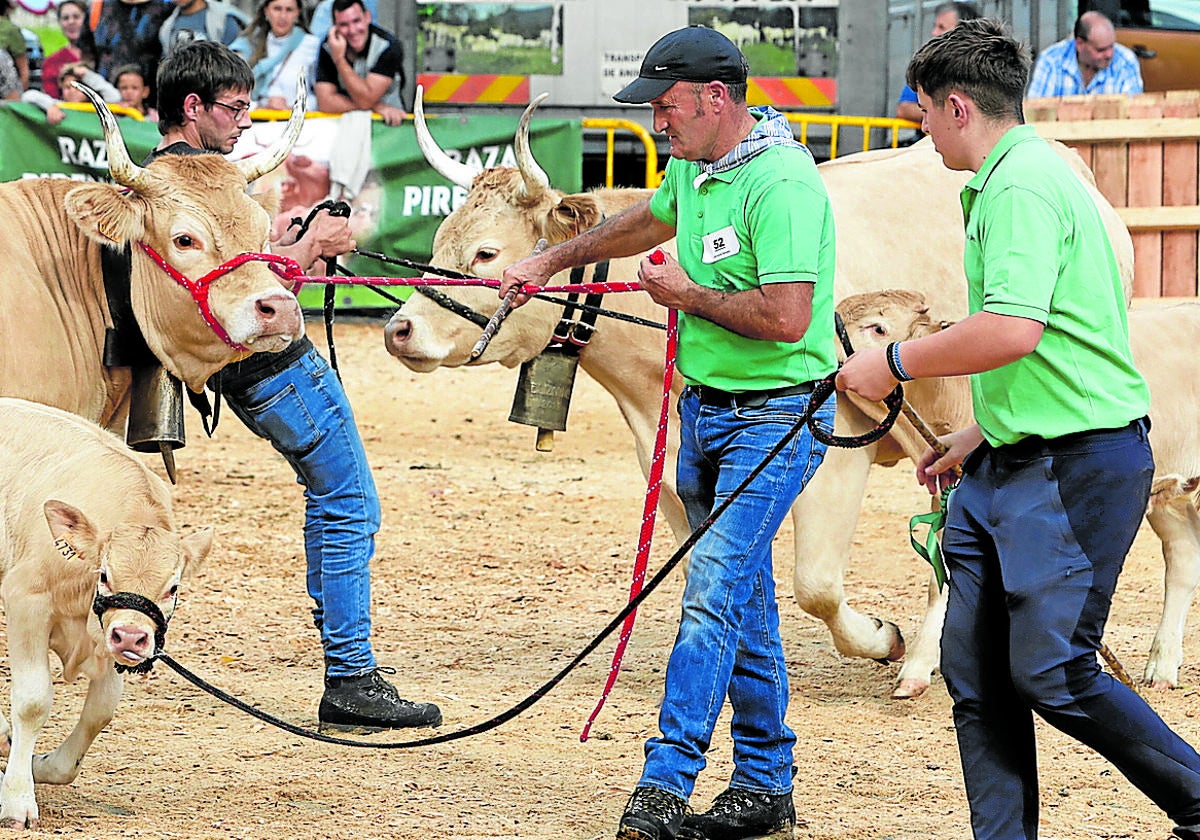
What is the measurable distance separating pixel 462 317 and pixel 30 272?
1.47 m

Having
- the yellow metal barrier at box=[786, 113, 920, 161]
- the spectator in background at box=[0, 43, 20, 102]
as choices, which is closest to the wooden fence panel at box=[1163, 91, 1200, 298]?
the yellow metal barrier at box=[786, 113, 920, 161]

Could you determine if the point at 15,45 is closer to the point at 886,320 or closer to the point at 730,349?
the point at 886,320

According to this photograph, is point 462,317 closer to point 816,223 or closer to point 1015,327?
point 816,223

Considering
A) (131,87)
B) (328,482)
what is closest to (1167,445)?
(328,482)

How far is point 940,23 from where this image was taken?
1383 centimetres

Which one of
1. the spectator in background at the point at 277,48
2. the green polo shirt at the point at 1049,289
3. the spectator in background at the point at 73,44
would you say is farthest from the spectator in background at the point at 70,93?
the green polo shirt at the point at 1049,289

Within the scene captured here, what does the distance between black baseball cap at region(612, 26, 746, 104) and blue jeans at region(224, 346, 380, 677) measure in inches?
66.1

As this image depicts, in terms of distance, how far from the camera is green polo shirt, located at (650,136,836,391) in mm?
4195

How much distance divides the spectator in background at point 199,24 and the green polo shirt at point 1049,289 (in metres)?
11.3

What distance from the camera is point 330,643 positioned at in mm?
5652

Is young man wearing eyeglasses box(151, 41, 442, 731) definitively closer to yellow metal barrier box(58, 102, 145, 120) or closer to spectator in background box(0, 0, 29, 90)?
yellow metal barrier box(58, 102, 145, 120)

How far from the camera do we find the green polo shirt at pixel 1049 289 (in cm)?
359

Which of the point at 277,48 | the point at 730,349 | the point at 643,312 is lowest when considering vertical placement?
the point at 643,312

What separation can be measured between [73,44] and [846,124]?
6675 mm
